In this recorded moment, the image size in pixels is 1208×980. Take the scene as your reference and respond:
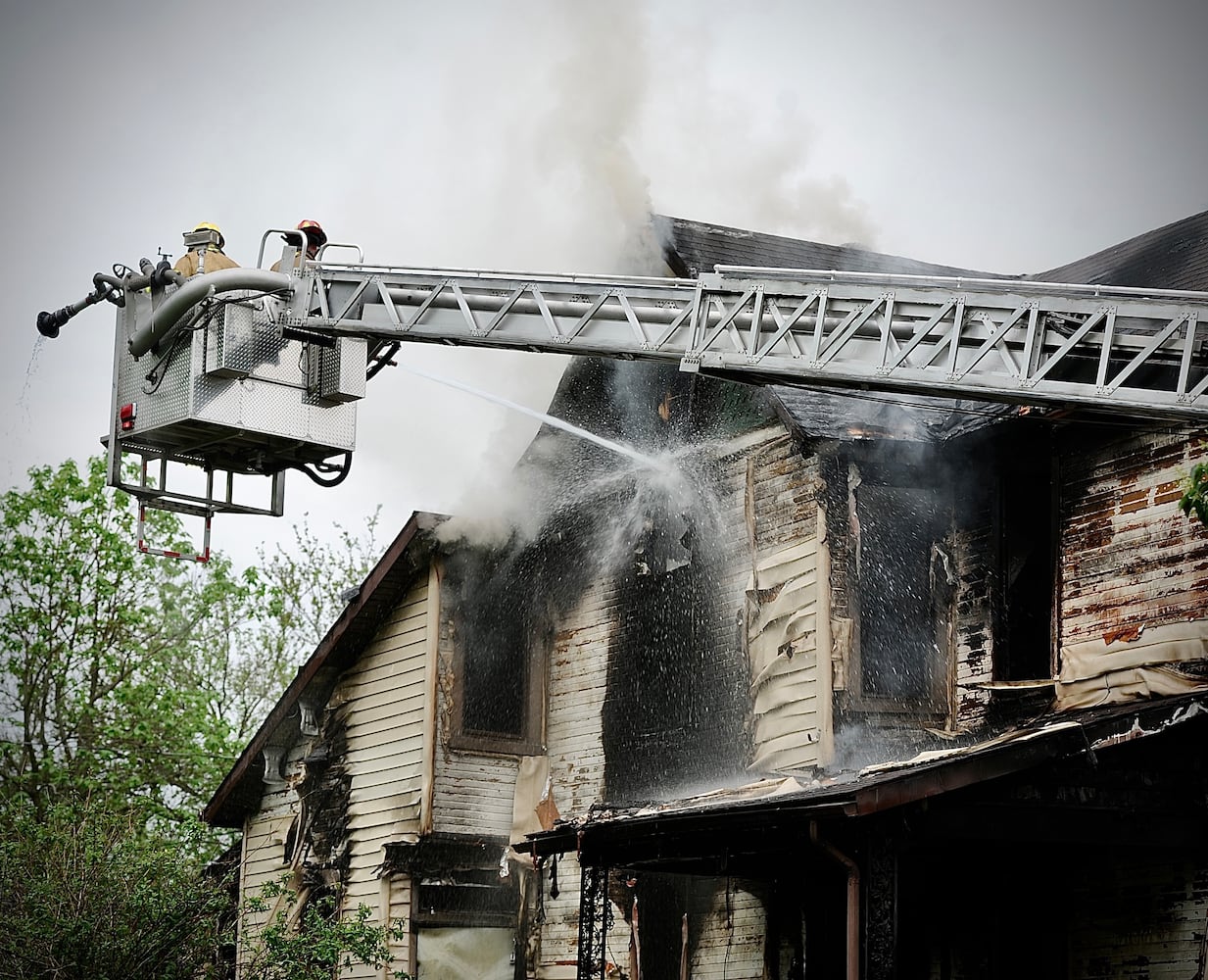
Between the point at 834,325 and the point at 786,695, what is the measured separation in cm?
388

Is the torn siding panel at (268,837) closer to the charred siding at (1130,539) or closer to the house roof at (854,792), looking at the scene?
the house roof at (854,792)

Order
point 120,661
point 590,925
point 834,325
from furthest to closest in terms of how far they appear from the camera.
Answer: point 120,661 → point 590,925 → point 834,325

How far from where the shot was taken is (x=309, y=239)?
41.0ft

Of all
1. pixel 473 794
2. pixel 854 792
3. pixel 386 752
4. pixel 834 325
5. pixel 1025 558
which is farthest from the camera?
pixel 386 752

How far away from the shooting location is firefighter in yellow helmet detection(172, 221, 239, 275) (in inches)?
488

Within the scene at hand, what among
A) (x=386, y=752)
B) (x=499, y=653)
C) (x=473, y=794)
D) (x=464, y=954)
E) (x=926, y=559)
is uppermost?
(x=926, y=559)

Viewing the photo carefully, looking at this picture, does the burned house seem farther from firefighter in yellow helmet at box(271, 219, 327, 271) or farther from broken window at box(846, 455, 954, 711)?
firefighter in yellow helmet at box(271, 219, 327, 271)

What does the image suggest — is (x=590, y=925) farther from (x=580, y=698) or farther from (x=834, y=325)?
(x=834, y=325)

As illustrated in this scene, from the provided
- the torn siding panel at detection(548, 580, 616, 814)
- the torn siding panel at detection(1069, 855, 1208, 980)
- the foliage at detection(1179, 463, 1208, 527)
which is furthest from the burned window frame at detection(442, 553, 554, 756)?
the foliage at detection(1179, 463, 1208, 527)

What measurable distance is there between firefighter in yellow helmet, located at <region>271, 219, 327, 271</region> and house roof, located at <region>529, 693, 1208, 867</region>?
4955 millimetres

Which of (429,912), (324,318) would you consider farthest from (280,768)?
(324,318)

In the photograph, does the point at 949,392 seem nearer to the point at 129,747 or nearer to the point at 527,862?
the point at 527,862

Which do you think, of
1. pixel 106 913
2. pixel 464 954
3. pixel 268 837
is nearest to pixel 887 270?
pixel 464 954

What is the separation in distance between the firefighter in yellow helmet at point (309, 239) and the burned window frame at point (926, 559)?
4.57 metres
